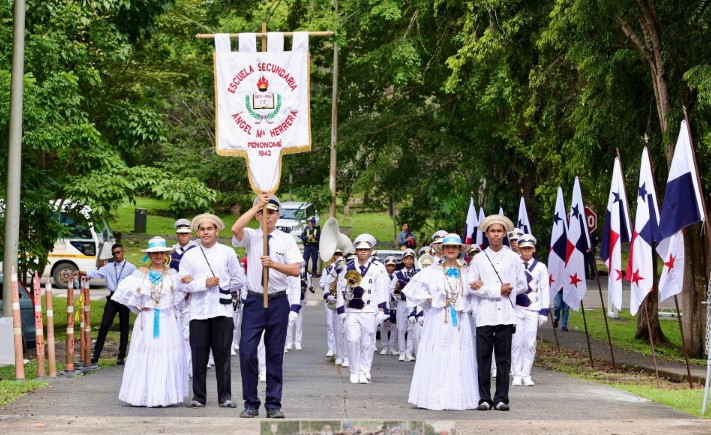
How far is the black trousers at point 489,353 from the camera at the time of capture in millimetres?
12948

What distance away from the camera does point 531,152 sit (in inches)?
1127

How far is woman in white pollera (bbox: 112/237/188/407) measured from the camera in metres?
13.0

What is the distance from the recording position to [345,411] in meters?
12.4

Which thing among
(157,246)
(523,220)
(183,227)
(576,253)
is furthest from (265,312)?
(523,220)

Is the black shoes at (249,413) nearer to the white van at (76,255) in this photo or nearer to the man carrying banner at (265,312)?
the man carrying banner at (265,312)

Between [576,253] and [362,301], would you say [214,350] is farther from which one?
[576,253]

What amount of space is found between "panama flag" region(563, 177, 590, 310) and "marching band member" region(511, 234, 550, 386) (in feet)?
8.89

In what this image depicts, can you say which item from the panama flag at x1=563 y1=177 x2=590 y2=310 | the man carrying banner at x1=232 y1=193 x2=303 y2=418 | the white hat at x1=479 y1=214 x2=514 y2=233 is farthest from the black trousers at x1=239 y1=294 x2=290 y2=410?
the panama flag at x1=563 y1=177 x2=590 y2=310

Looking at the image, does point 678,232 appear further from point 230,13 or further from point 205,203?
point 230,13

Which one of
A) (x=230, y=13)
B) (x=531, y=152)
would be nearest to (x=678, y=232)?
(x=531, y=152)

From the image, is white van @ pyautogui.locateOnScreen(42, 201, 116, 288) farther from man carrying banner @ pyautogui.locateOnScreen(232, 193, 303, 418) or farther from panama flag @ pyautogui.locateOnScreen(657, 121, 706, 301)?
man carrying banner @ pyautogui.locateOnScreen(232, 193, 303, 418)

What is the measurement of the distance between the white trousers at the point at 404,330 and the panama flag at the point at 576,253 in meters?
2.66

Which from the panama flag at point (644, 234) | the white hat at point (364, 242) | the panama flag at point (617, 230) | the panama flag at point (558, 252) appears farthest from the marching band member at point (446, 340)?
the panama flag at point (558, 252)

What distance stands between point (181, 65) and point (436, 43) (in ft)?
25.9
